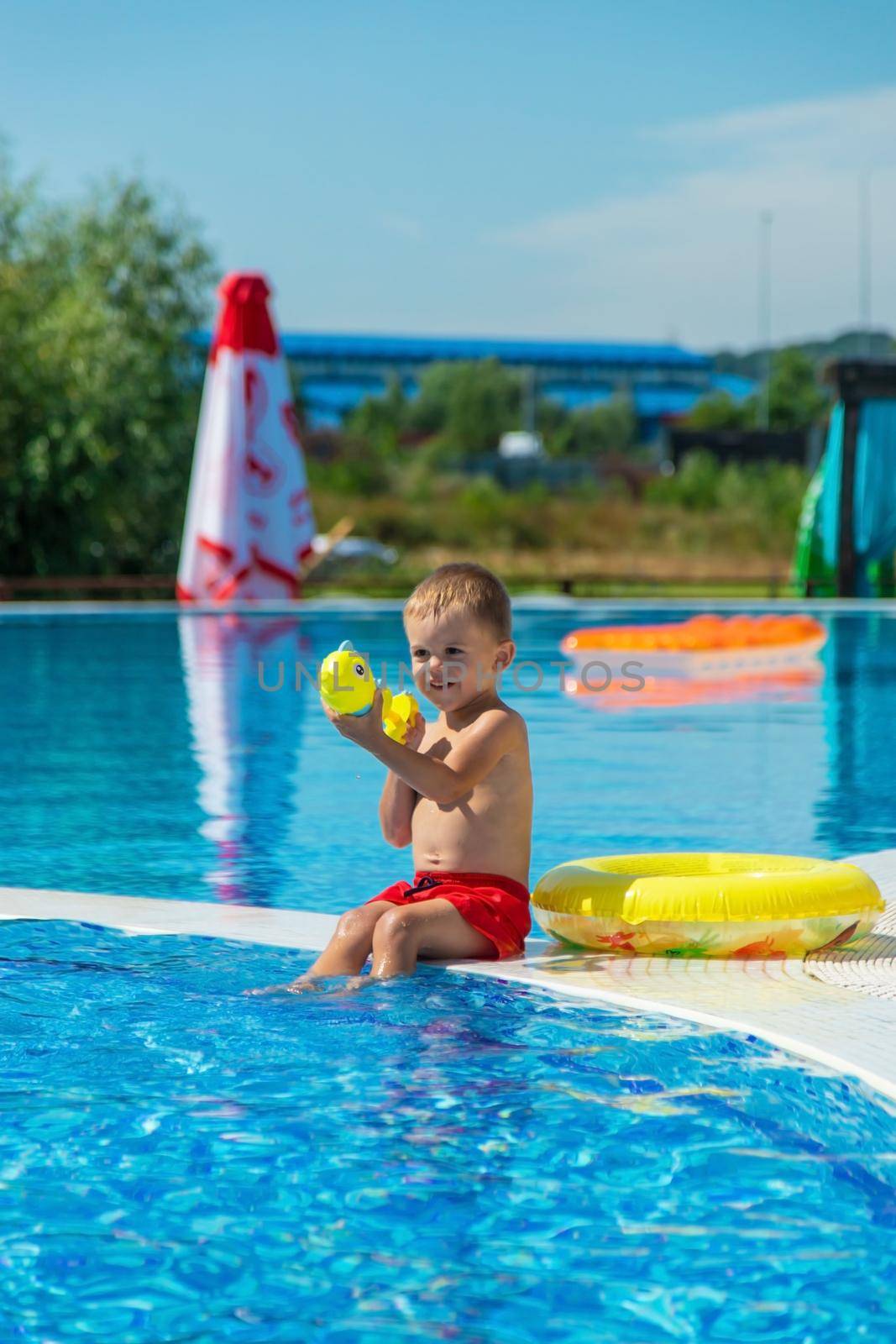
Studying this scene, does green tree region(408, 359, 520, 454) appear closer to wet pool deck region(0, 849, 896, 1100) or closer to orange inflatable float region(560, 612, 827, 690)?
orange inflatable float region(560, 612, 827, 690)

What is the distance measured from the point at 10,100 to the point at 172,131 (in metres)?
3.65

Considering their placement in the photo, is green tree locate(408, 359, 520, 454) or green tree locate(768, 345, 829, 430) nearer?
green tree locate(408, 359, 520, 454)

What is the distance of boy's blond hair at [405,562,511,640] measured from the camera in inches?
153

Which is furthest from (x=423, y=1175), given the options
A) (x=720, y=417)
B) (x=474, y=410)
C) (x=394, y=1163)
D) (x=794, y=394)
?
(x=794, y=394)

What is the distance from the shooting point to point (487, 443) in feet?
245

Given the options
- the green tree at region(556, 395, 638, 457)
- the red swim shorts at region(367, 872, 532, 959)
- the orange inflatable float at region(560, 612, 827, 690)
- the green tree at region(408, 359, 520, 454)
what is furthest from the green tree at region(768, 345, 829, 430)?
the red swim shorts at region(367, 872, 532, 959)

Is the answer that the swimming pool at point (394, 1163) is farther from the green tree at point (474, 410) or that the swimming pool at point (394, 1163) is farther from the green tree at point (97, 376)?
the green tree at point (474, 410)

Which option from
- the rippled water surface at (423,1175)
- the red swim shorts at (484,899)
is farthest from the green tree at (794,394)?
the rippled water surface at (423,1175)

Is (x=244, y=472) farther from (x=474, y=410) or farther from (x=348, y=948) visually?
(x=474, y=410)

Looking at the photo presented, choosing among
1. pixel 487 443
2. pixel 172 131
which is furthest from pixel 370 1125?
pixel 487 443

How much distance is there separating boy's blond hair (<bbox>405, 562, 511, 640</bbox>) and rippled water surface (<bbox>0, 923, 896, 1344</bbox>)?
877 millimetres

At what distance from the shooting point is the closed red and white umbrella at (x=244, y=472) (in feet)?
71.9

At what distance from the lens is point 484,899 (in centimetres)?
401

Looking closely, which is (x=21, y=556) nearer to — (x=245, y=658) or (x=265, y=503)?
(x=265, y=503)
